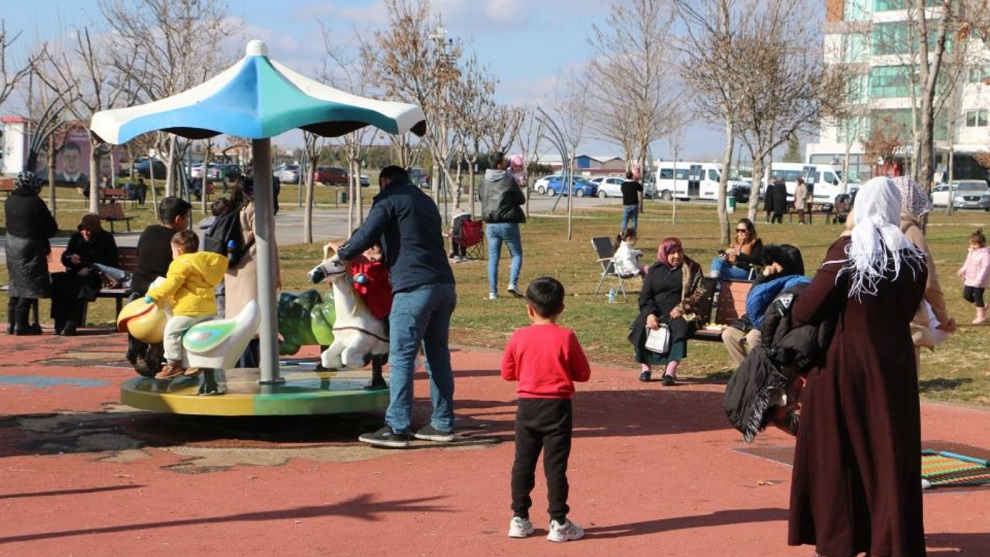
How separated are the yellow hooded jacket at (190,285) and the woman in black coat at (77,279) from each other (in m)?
5.83

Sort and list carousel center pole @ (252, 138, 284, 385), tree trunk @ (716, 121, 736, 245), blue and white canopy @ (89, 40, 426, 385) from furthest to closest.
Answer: tree trunk @ (716, 121, 736, 245) → carousel center pole @ (252, 138, 284, 385) → blue and white canopy @ (89, 40, 426, 385)

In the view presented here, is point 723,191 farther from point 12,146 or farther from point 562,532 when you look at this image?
point 12,146

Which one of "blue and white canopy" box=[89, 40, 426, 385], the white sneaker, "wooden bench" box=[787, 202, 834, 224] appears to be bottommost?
"wooden bench" box=[787, 202, 834, 224]

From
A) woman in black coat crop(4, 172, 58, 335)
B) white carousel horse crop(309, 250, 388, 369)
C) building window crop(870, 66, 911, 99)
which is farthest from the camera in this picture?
building window crop(870, 66, 911, 99)

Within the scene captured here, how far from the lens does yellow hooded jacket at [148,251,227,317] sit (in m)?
8.91

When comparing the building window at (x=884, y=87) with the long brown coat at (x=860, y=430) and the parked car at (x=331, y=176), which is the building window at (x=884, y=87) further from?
the long brown coat at (x=860, y=430)

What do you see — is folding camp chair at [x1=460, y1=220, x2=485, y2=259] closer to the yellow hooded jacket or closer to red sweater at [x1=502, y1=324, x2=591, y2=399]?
the yellow hooded jacket

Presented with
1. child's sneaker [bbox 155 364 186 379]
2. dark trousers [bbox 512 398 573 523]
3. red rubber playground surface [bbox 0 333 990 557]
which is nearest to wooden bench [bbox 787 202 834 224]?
red rubber playground surface [bbox 0 333 990 557]

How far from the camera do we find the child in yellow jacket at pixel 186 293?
29.2 ft

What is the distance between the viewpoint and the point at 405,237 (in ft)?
27.5

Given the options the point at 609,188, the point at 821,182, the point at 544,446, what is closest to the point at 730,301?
the point at 544,446

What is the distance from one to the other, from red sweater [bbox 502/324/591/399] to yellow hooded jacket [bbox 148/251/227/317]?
327 centimetres

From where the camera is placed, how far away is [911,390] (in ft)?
18.8

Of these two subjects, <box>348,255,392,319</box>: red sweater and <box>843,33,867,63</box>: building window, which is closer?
<box>348,255,392,319</box>: red sweater
